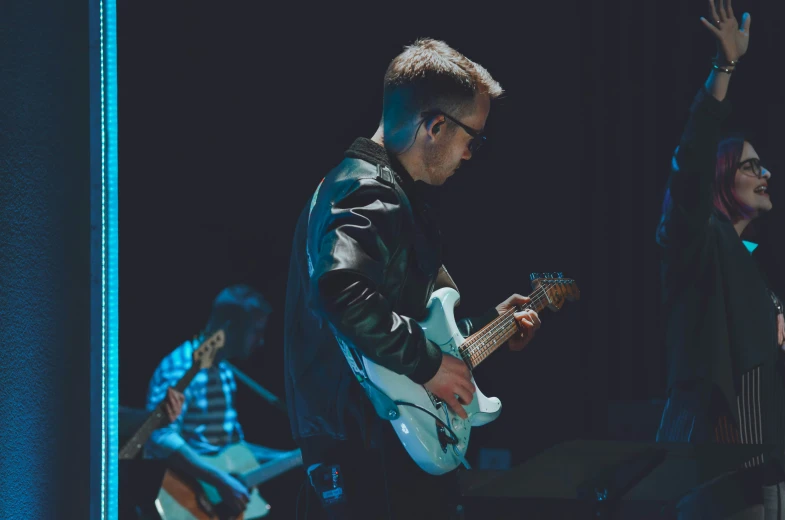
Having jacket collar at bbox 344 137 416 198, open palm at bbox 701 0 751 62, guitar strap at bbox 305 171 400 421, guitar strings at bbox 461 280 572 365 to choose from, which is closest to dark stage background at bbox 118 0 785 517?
open palm at bbox 701 0 751 62

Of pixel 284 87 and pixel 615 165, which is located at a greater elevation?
pixel 284 87

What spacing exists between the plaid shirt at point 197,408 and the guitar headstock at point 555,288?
2819 millimetres

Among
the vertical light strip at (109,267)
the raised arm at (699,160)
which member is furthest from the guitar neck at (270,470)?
the raised arm at (699,160)

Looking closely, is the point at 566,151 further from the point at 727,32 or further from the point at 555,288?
the point at 555,288

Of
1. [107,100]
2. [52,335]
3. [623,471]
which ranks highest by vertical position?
[107,100]

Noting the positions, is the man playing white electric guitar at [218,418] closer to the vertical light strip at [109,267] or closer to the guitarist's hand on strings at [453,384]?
the vertical light strip at [109,267]

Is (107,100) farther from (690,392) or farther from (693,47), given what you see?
(693,47)

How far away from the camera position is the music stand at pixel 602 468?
207 cm

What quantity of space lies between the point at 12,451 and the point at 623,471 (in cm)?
177

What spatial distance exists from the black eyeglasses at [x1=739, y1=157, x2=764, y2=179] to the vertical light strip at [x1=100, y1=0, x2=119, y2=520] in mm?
2487

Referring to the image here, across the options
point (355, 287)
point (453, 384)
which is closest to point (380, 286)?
point (355, 287)

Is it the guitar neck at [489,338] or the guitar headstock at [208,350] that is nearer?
the guitar neck at [489,338]

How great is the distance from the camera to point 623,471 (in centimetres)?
215

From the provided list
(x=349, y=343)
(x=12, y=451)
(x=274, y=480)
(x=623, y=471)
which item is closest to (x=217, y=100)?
(x=274, y=480)
